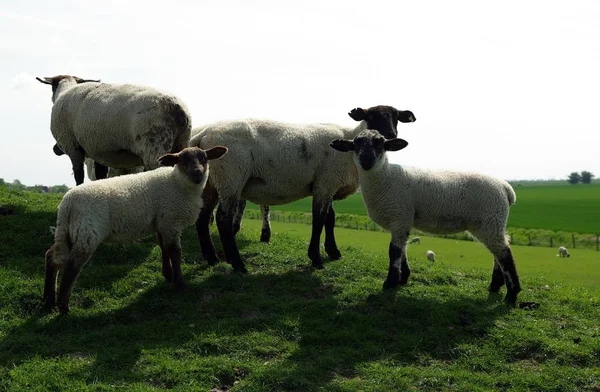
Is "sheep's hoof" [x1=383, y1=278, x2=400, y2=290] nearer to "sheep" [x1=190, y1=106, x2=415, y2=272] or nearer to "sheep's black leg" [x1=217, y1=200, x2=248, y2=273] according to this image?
"sheep" [x1=190, y1=106, x2=415, y2=272]

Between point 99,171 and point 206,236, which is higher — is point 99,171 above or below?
above

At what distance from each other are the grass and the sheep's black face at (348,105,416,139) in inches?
108

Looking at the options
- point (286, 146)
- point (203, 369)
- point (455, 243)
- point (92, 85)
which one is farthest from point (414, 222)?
point (455, 243)

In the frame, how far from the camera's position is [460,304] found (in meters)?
9.65

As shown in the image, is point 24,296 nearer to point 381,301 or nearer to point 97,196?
point 97,196

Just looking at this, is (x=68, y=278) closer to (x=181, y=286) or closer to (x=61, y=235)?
(x=61, y=235)

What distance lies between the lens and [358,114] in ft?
38.6

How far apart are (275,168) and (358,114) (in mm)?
2109

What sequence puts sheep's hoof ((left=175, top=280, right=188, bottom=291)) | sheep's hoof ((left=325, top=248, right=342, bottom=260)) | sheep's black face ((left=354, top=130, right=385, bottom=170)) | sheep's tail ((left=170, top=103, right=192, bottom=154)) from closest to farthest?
sheep's hoof ((left=175, top=280, right=188, bottom=291)) → sheep's black face ((left=354, top=130, right=385, bottom=170)) → sheep's tail ((left=170, top=103, right=192, bottom=154)) → sheep's hoof ((left=325, top=248, right=342, bottom=260))

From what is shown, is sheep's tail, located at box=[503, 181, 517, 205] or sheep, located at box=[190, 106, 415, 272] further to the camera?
sheep, located at box=[190, 106, 415, 272]

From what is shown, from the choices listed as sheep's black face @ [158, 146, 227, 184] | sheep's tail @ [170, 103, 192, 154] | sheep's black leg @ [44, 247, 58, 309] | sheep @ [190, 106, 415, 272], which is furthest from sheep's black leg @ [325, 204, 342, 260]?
sheep's black leg @ [44, 247, 58, 309]

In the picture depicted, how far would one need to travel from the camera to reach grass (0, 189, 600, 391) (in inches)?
283

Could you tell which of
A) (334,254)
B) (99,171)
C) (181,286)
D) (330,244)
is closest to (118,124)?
(99,171)

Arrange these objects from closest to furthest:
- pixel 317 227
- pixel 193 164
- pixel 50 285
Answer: pixel 50 285, pixel 193 164, pixel 317 227
